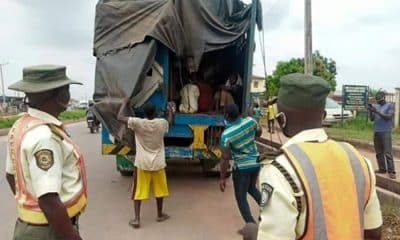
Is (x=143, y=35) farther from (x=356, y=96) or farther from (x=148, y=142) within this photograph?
(x=356, y=96)

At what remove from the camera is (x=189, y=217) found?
6582 millimetres

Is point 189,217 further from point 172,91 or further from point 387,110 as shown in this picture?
point 387,110

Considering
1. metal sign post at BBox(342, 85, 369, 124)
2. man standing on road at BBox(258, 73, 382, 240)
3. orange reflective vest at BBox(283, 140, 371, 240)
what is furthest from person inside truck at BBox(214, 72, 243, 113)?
metal sign post at BBox(342, 85, 369, 124)

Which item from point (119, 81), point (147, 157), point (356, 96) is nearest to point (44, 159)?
point (147, 157)

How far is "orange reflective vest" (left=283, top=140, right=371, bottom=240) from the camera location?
1.72 m

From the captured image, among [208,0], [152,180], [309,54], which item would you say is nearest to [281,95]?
[152,180]

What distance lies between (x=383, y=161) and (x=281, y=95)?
703cm

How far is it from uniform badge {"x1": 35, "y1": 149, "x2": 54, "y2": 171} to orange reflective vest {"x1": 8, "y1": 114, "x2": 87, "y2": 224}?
0.44 ft

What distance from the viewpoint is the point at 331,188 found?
1.75 meters

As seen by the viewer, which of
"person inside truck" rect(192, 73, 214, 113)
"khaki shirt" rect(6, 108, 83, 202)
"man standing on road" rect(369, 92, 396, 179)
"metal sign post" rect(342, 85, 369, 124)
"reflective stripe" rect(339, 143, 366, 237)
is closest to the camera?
"reflective stripe" rect(339, 143, 366, 237)

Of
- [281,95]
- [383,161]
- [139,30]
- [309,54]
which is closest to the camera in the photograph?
[281,95]

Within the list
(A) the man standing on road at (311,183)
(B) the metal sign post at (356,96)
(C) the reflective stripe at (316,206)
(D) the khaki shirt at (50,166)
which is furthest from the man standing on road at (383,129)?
(B) the metal sign post at (356,96)

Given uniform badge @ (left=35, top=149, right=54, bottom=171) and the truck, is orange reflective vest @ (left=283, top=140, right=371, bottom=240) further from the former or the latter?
the truck

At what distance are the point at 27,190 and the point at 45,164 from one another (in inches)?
7.9
